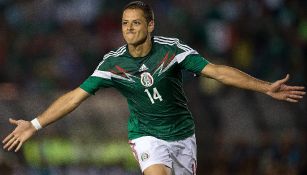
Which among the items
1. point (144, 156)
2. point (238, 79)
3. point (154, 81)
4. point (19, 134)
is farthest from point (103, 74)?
point (238, 79)

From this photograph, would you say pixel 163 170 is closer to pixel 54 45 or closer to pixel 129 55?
pixel 129 55

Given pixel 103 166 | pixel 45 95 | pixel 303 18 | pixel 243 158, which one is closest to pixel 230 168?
pixel 243 158

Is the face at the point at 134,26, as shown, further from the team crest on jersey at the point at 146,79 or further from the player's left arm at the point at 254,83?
the player's left arm at the point at 254,83

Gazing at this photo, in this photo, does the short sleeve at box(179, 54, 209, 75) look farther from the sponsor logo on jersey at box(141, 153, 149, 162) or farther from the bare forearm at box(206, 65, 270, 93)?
the sponsor logo on jersey at box(141, 153, 149, 162)

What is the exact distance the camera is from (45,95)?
14.5 m

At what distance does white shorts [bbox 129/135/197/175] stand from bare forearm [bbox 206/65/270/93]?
2.96 feet

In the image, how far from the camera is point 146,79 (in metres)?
9.56

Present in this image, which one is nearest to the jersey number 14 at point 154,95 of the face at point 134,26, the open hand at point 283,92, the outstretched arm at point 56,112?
the face at point 134,26

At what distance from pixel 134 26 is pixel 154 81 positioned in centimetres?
58

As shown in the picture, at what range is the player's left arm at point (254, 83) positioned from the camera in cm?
901

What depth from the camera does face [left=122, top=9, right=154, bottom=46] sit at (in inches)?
373

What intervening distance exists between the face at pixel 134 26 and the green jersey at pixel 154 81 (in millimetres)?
221

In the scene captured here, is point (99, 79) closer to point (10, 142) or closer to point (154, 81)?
point (154, 81)

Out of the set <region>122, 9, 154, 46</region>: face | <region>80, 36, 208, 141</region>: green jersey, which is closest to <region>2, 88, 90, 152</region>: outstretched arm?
<region>80, 36, 208, 141</region>: green jersey
